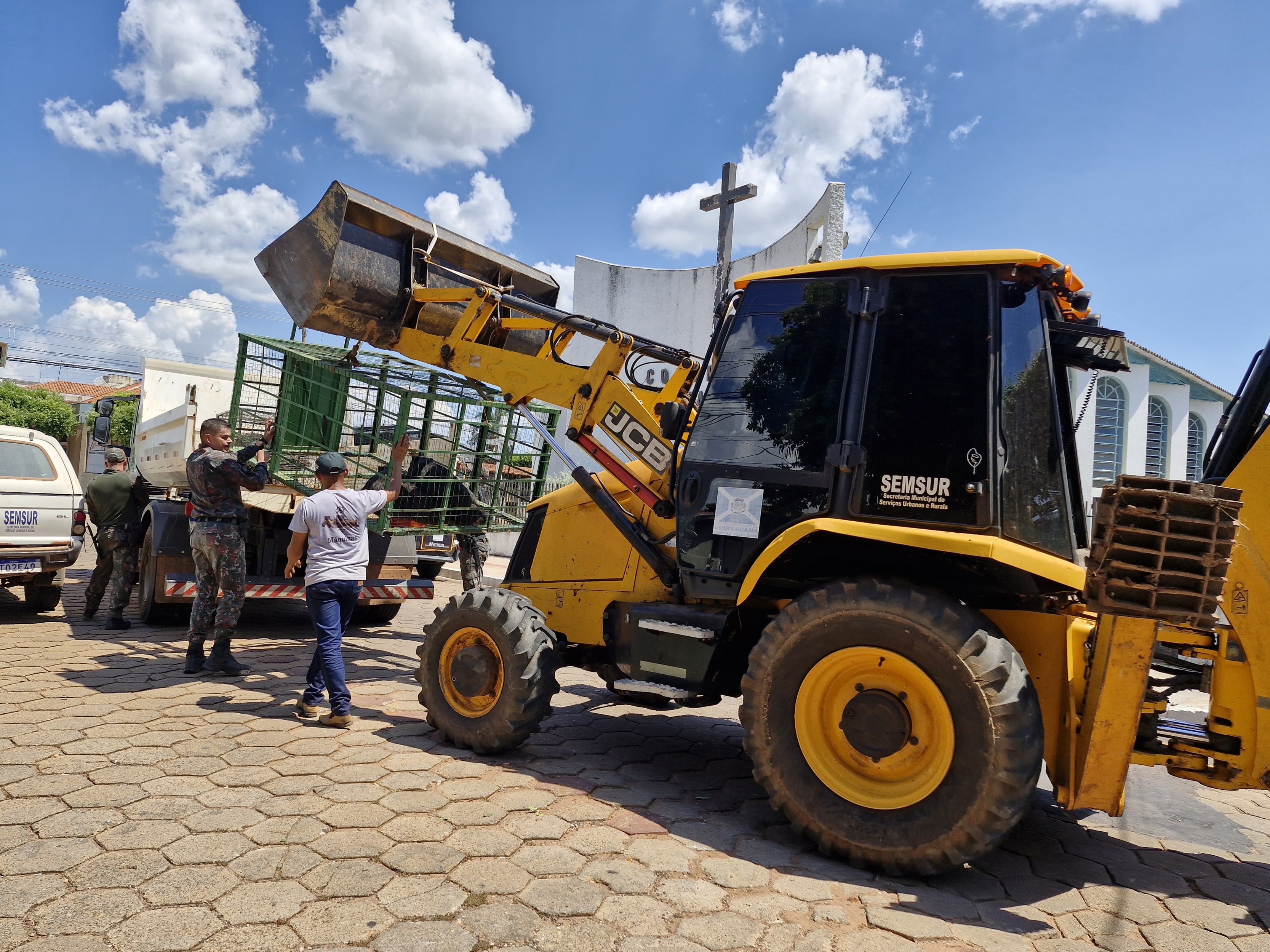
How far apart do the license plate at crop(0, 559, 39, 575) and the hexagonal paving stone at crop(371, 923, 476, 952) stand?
6815mm

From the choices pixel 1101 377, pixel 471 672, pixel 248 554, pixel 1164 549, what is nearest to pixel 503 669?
pixel 471 672

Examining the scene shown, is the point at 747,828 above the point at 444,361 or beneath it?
beneath

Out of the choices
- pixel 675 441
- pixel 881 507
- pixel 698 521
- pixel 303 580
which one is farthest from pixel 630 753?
pixel 303 580

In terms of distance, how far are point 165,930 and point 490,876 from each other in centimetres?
104

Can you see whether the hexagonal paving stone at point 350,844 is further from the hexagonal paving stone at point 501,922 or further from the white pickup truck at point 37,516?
the white pickup truck at point 37,516

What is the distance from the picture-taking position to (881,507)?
3498 millimetres

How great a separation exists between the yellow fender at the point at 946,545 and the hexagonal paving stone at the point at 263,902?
2.16 m

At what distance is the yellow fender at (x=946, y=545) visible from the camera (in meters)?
3.14

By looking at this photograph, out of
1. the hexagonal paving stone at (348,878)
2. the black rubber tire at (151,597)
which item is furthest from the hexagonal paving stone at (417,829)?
the black rubber tire at (151,597)

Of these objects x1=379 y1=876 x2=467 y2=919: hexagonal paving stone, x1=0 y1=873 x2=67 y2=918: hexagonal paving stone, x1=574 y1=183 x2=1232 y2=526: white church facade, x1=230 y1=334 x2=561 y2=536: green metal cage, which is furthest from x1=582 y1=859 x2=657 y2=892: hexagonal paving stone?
x1=574 y1=183 x2=1232 y2=526: white church facade

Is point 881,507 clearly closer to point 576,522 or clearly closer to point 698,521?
point 698,521

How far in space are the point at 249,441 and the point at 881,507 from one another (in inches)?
224

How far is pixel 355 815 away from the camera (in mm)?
3428

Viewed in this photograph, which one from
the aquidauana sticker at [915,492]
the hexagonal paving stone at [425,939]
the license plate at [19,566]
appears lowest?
the hexagonal paving stone at [425,939]
